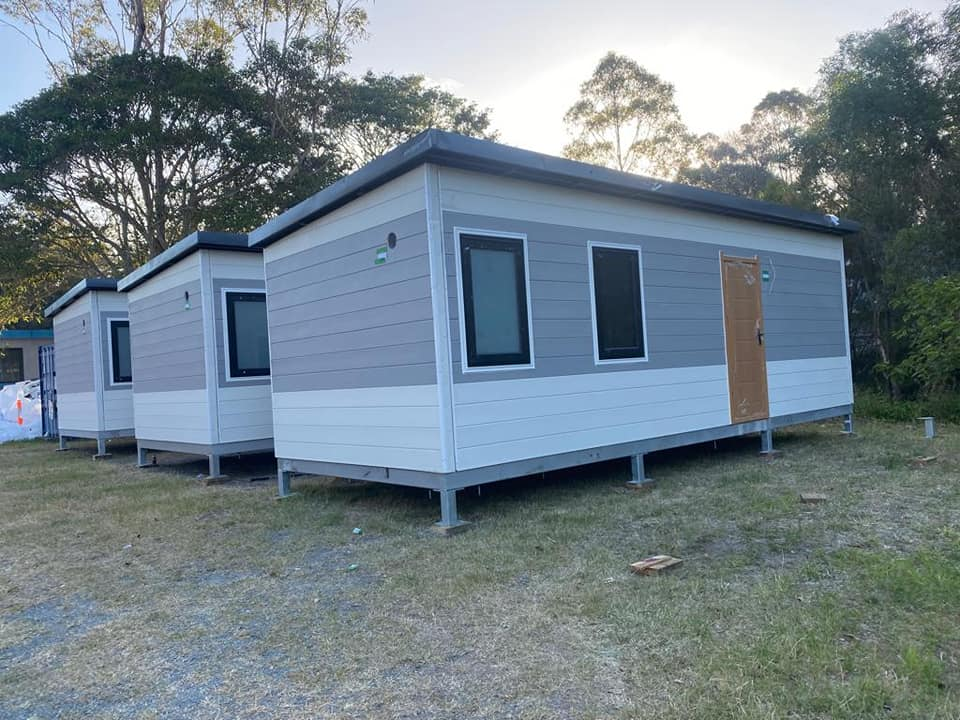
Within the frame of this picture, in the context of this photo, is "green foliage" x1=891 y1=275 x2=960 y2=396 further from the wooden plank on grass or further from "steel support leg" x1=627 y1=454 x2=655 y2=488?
the wooden plank on grass

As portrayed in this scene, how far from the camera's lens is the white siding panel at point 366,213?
16.0ft

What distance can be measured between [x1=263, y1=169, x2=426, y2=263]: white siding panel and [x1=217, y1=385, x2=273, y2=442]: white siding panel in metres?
1.95

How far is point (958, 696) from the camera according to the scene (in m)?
2.25

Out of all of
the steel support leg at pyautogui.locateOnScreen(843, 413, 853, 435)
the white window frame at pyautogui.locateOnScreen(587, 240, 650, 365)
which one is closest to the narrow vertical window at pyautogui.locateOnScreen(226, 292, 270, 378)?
the white window frame at pyautogui.locateOnScreen(587, 240, 650, 365)

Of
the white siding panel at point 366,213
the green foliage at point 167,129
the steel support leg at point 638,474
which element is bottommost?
the steel support leg at point 638,474

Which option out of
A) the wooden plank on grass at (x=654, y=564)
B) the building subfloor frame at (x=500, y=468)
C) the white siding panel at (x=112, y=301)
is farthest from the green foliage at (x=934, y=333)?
the white siding panel at (x=112, y=301)

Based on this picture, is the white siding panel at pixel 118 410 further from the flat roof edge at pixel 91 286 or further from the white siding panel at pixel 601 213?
the white siding panel at pixel 601 213

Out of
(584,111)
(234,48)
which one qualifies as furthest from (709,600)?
(584,111)

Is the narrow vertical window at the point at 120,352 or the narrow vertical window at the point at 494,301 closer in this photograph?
the narrow vertical window at the point at 494,301

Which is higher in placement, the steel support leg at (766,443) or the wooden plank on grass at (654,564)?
the steel support leg at (766,443)

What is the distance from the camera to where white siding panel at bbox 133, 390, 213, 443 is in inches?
307

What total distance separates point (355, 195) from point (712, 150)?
21880 millimetres

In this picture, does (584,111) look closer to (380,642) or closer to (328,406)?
(328,406)

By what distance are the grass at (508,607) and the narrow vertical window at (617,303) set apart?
116 cm
